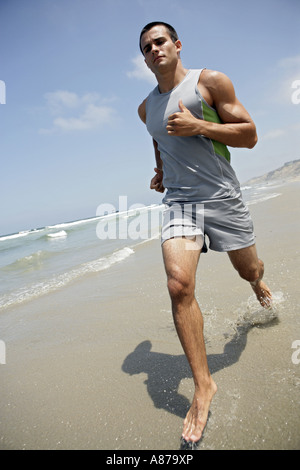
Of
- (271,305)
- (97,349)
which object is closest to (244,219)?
(271,305)

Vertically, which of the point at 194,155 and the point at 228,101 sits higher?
the point at 228,101

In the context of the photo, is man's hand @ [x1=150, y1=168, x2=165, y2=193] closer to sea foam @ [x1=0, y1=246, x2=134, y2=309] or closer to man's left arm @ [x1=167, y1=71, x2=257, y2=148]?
man's left arm @ [x1=167, y1=71, x2=257, y2=148]

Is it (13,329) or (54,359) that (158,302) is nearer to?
(54,359)

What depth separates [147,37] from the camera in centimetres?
236

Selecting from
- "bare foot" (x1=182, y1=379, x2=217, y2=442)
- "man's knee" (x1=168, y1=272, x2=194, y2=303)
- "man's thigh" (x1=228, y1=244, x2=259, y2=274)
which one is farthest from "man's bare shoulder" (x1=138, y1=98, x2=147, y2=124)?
"bare foot" (x1=182, y1=379, x2=217, y2=442)

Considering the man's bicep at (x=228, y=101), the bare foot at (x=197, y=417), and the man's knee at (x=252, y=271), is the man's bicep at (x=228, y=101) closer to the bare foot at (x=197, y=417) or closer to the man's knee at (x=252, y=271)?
the man's knee at (x=252, y=271)

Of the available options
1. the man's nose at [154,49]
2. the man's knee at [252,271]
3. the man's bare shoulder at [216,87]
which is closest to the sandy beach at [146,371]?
the man's knee at [252,271]

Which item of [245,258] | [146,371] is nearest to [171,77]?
[245,258]

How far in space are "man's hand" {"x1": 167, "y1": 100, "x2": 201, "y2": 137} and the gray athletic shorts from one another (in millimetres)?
518

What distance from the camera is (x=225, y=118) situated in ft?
7.30

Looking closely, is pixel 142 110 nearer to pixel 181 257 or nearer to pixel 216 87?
pixel 216 87

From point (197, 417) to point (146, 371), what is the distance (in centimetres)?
78

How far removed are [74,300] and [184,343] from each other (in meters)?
3.08

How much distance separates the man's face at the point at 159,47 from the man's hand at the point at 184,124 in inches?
22.0
